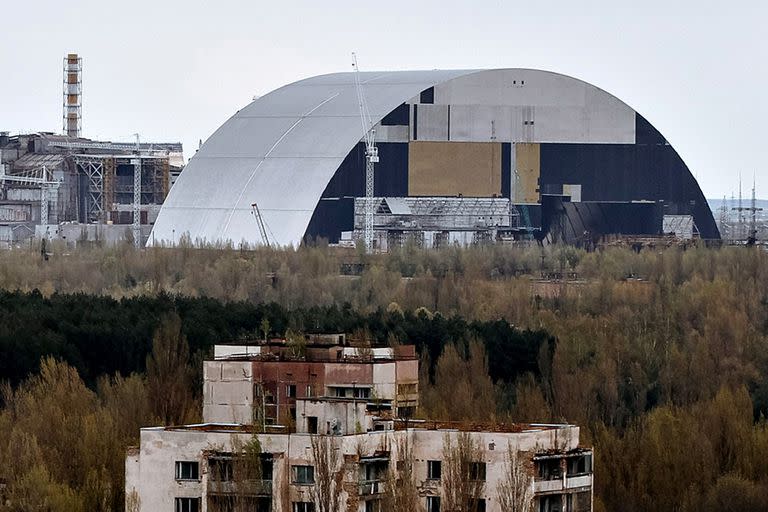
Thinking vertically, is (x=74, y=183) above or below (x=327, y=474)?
above

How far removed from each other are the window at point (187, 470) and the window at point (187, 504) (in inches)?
9.7

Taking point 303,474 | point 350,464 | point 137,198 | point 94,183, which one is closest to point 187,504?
point 303,474

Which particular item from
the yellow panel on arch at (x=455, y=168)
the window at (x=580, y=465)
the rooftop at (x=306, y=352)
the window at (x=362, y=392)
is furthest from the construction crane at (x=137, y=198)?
the window at (x=580, y=465)

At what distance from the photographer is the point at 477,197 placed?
77.5 m

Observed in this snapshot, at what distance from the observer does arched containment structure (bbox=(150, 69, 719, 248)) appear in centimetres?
7644

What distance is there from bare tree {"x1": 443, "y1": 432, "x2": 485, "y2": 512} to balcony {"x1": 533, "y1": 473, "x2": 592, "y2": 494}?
661 mm

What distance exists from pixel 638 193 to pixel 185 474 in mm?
48393

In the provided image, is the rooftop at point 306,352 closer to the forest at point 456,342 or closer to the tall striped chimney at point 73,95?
the forest at point 456,342

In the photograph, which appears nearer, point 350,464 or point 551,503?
point 350,464

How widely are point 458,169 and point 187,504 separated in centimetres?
4619

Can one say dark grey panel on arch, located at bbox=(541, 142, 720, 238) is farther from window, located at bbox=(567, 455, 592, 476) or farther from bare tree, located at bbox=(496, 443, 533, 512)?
bare tree, located at bbox=(496, 443, 533, 512)

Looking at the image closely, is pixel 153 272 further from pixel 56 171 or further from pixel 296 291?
pixel 56 171

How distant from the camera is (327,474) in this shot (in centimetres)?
3053

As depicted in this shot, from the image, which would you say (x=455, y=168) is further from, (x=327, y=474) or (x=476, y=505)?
(x=327, y=474)
